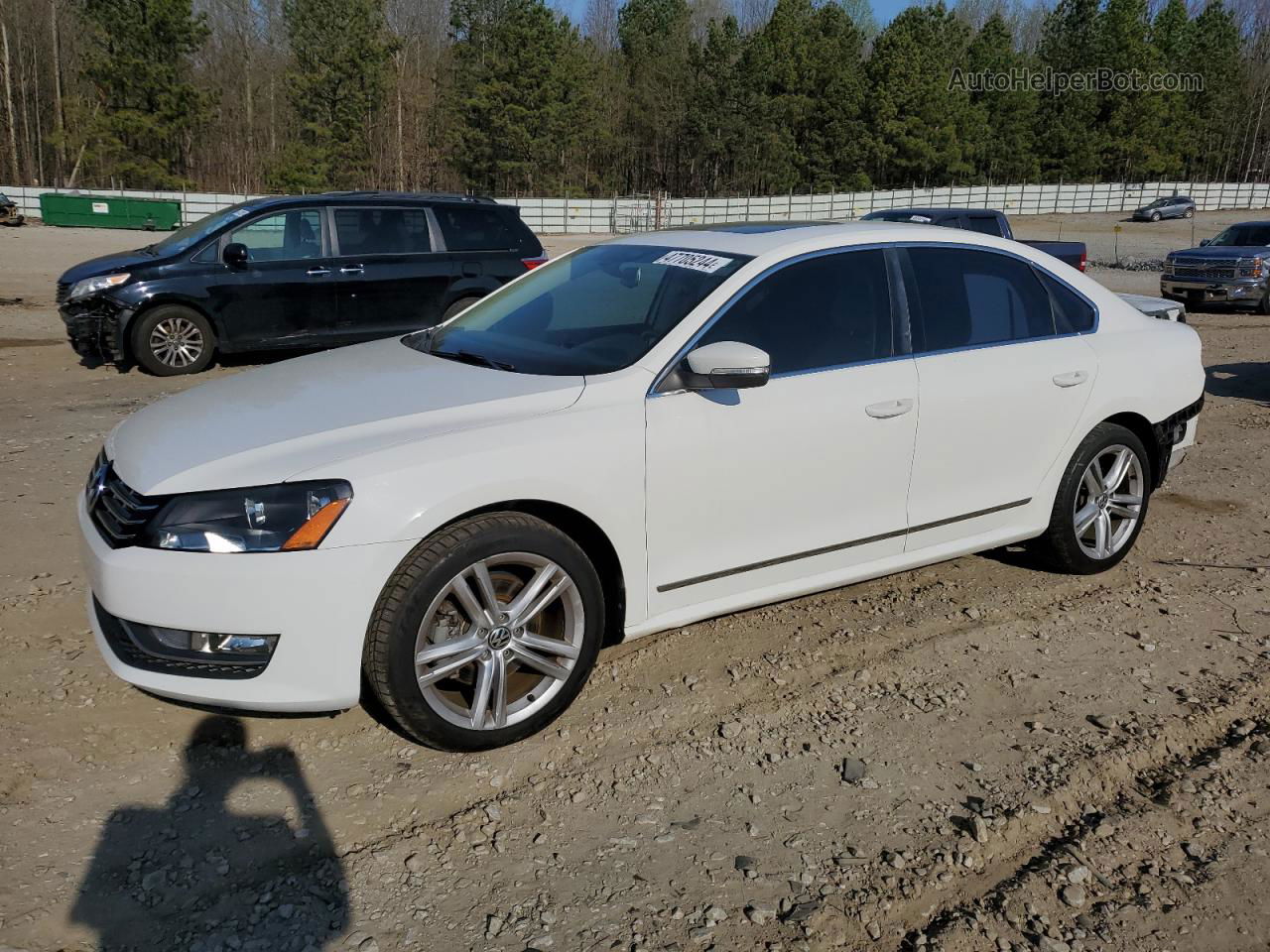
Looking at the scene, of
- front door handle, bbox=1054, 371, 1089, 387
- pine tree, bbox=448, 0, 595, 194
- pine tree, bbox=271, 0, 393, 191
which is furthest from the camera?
pine tree, bbox=448, 0, 595, 194

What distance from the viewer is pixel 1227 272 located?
689 inches

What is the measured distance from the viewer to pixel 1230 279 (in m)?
17.4

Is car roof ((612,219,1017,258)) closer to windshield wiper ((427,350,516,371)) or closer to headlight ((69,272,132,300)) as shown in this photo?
windshield wiper ((427,350,516,371))

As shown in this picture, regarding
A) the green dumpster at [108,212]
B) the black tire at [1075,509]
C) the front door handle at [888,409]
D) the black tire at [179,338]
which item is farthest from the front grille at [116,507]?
the green dumpster at [108,212]

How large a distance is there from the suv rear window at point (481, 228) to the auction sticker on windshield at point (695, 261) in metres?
6.55

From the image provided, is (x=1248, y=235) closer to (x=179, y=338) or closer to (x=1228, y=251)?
(x=1228, y=251)

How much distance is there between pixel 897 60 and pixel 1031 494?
71.6 metres

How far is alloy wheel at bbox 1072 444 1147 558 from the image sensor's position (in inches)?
193

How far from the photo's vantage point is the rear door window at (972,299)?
14.0 ft

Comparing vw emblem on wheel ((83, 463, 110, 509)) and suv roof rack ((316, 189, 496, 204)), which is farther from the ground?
suv roof rack ((316, 189, 496, 204))

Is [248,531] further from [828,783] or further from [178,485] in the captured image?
[828,783]

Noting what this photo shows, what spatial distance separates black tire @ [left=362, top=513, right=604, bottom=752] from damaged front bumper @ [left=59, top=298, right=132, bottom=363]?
7752 millimetres

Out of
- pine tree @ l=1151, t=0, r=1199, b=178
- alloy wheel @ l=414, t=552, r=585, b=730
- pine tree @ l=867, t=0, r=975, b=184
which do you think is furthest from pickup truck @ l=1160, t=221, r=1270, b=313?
pine tree @ l=1151, t=0, r=1199, b=178

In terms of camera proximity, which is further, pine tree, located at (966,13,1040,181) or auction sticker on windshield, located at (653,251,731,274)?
pine tree, located at (966,13,1040,181)
